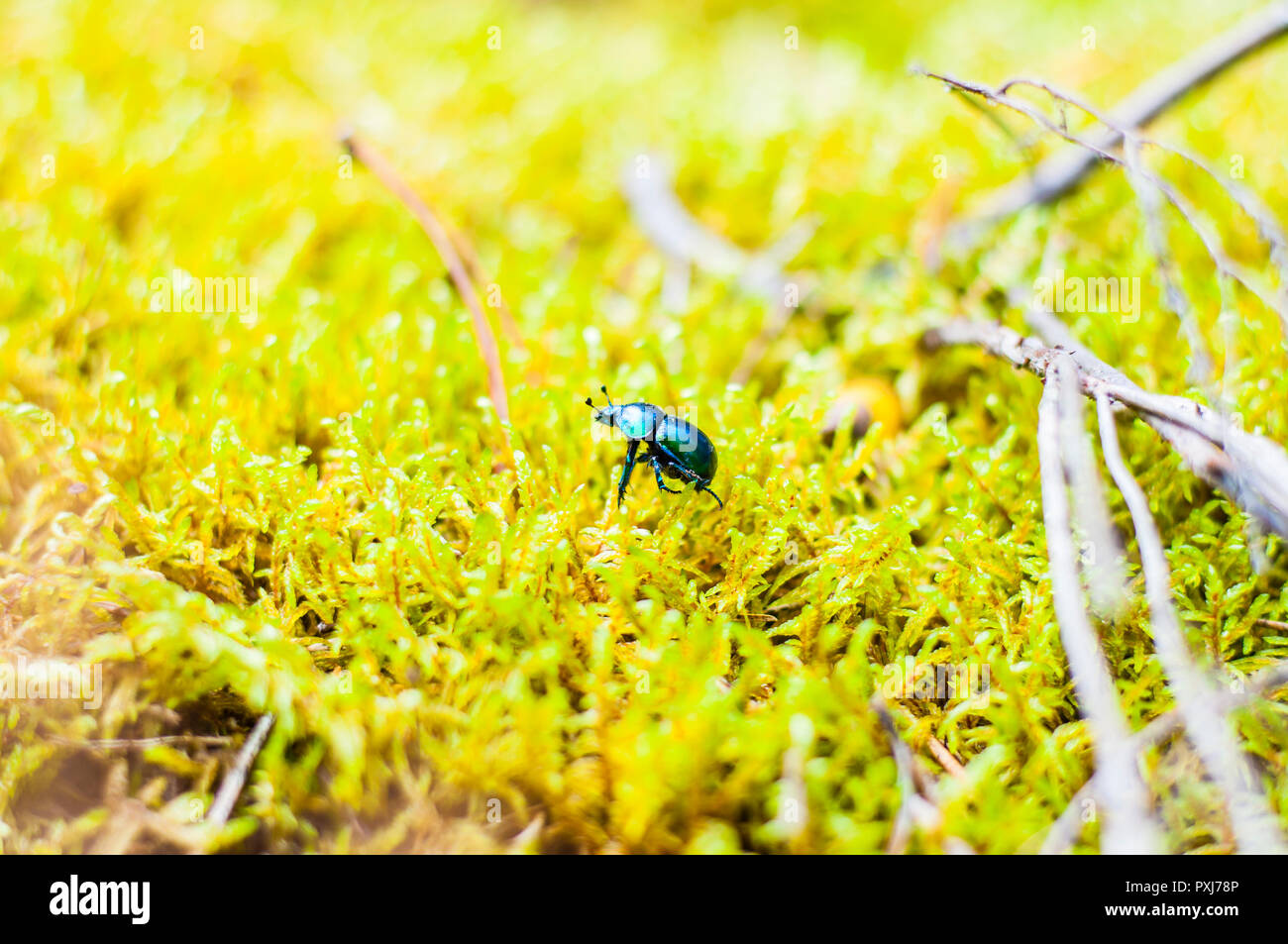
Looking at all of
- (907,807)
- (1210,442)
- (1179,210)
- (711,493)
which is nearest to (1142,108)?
(1179,210)

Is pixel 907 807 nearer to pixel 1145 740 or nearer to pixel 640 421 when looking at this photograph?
pixel 1145 740

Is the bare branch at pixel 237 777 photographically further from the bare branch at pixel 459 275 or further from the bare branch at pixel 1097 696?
the bare branch at pixel 1097 696

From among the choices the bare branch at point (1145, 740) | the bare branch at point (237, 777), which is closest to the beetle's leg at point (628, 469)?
the bare branch at point (237, 777)

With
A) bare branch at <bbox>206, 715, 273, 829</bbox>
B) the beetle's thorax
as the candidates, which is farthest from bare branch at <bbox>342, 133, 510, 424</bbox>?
bare branch at <bbox>206, 715, 273, 829</bbox>

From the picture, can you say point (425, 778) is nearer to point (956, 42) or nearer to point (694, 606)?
point (694, 606)

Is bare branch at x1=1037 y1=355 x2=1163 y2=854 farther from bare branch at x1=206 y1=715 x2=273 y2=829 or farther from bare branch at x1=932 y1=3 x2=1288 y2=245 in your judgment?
bare branch at x1=932 y1=3 x2=1288 y2=245

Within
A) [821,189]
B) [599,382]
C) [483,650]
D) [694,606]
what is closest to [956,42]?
[821,189]
